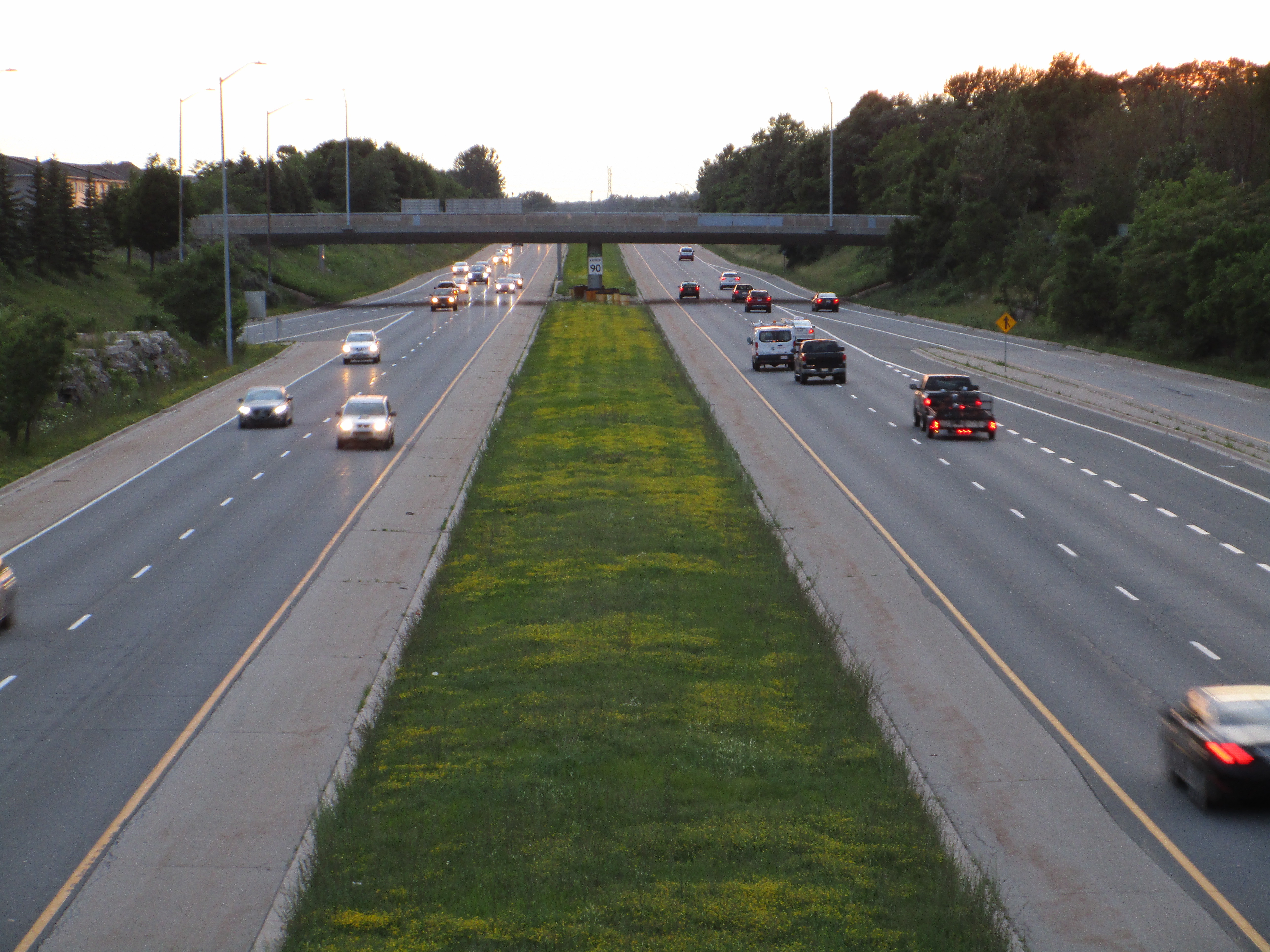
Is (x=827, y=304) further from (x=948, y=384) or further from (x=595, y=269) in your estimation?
(x=948, y=384)

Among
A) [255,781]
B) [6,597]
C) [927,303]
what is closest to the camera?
[255,781]

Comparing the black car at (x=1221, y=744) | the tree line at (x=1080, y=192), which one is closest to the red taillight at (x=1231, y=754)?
the black car at (x=1221, y=744)

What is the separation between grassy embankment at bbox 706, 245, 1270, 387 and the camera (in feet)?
176

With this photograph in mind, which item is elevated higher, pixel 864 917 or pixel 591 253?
pixel 591 253

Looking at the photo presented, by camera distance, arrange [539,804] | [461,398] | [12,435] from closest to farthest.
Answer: [539,804]
[12,435]
[461,398]

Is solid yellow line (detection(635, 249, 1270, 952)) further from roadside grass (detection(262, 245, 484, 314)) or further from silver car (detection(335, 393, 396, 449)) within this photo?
roadside grass (detection(262, 245, 484, 314))

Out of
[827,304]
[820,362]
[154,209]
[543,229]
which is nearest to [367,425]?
[820,362]

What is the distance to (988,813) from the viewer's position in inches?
479

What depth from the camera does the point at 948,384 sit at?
37938mm

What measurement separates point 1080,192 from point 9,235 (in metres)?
64.3

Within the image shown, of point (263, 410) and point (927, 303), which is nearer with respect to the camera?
point (263, 410)

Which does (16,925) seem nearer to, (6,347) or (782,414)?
(6,347)

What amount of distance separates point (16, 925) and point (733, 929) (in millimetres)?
5605

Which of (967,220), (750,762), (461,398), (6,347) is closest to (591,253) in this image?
(967,220)
